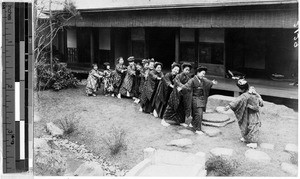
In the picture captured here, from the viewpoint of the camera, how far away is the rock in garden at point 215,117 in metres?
7.53

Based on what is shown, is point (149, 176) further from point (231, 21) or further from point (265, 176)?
point (231, 21)

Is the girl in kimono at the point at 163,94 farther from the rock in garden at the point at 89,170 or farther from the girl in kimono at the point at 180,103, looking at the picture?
the rock in garden at the point at 89,170

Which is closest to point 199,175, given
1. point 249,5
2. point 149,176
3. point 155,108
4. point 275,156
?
point 149,176

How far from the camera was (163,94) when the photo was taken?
8.27 meters

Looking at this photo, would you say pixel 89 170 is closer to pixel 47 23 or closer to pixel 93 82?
pixel 47 23

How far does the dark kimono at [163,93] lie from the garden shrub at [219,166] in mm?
2875

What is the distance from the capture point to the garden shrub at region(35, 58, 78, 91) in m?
7.07

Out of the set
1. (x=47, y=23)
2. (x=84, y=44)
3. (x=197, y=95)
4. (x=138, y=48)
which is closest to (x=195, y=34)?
(x=138, y=48)

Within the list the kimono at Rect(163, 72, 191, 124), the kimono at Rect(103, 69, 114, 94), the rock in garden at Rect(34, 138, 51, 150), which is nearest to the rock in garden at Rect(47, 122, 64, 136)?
the rock in garden at Rect(34, 138, 51, 150)

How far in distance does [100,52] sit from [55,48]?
3.17m

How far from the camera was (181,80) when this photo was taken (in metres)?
7.70

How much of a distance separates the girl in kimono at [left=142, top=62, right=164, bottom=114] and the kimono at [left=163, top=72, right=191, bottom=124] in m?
0.80

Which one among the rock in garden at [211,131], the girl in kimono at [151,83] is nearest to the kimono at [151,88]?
the girl in kimono at [151,83]

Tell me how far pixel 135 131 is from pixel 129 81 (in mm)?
3160
